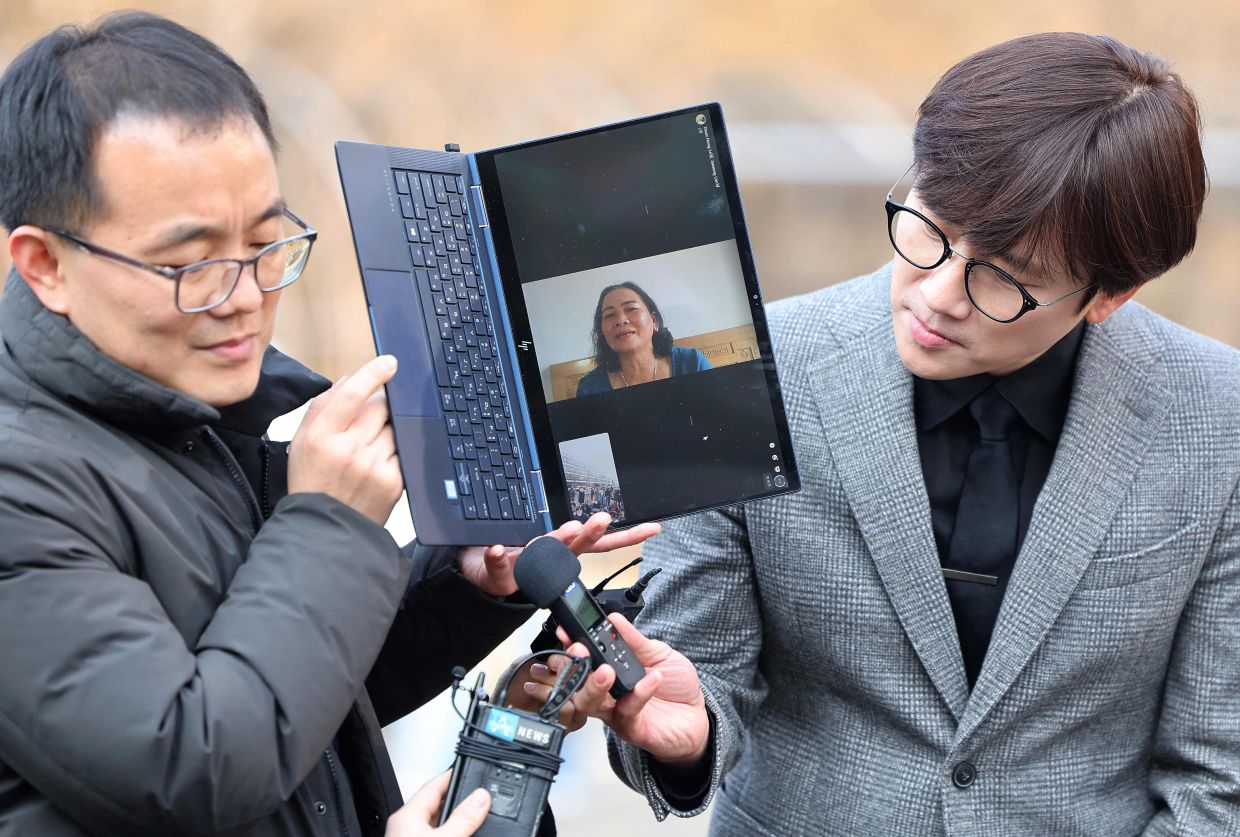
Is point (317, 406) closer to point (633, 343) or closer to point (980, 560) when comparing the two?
point (633, 343)

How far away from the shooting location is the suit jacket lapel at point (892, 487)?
1562 mm

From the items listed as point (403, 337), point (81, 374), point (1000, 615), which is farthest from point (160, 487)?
point (1000, 615)

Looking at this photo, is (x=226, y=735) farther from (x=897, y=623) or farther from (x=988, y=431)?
(x=988, y=431)

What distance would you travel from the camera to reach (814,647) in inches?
63.4

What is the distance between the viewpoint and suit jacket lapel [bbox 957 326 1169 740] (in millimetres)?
1546

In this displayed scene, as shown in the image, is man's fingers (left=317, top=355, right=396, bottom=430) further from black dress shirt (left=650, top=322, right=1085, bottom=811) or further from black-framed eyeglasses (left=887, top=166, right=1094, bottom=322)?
black dress shirt (left=650, top=322, right=1085, bottom=811)

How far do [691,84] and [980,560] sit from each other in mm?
3196

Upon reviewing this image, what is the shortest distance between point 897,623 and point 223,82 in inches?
37.4

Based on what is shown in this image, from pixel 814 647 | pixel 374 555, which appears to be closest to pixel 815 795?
pixel 814 647

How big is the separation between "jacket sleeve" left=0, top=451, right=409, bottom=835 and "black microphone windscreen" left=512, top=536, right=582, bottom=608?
0.73 feet

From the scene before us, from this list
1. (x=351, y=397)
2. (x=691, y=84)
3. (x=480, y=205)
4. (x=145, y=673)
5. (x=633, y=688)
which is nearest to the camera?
(x=145, y=673)

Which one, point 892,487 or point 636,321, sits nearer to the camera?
point 636,321

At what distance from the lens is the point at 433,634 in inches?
57.2

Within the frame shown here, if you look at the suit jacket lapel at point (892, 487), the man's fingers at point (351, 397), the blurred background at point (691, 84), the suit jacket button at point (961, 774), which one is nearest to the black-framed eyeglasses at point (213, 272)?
the man's fingers at point (351, 397)
